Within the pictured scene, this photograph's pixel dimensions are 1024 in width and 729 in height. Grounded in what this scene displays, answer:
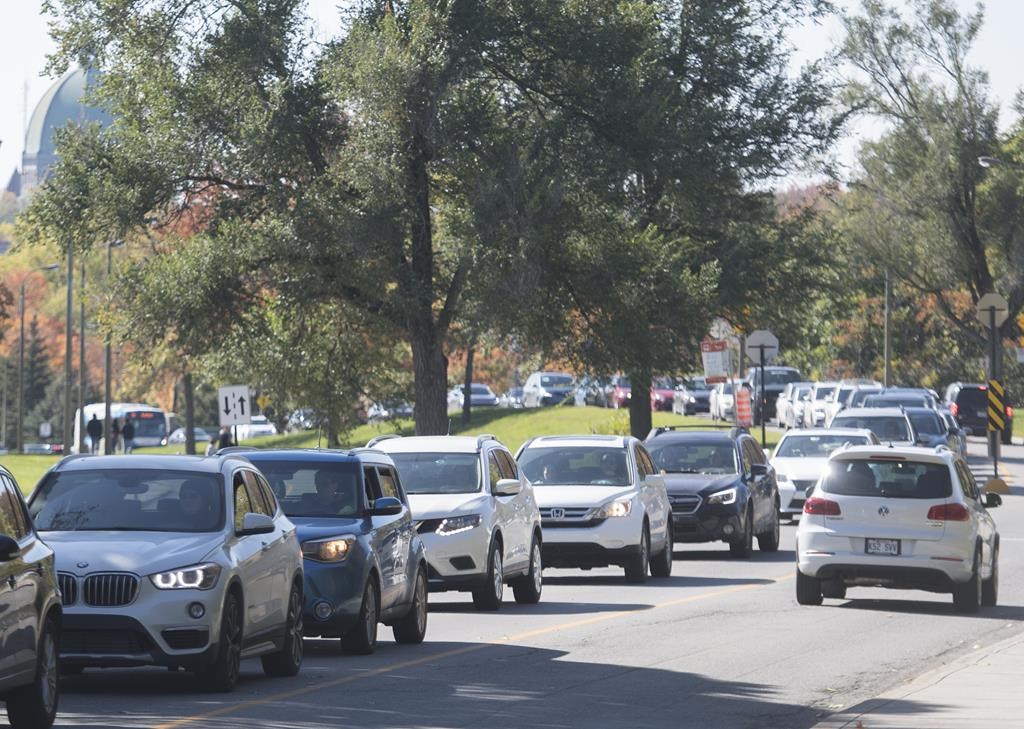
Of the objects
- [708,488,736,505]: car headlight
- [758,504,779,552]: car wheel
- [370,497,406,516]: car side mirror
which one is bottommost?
[758,504,779,552]: car wheel

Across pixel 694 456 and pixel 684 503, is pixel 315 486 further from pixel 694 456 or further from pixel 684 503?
pixel 694 456

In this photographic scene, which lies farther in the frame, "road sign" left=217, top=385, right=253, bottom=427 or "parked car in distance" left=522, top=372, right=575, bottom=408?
"parked car in distance" left=522, top=372, right=575, bottom=408

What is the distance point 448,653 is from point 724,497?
1213 cm

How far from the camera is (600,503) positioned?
74.7ft

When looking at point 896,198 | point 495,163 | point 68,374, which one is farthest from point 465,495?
point 896,198

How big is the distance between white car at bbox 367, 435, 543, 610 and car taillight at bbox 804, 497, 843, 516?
291 centimetres

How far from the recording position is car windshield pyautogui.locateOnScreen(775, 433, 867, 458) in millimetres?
35625

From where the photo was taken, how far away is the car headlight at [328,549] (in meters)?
14.9

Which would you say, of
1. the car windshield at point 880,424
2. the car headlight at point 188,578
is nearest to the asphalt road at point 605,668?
the car headlight at point 188,578

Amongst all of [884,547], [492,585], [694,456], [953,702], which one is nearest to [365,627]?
[492,585]

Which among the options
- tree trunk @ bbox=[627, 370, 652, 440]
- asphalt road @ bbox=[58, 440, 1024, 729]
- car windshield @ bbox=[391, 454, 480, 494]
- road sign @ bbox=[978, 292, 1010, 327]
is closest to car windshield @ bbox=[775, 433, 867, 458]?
road sign @ bbox=[978, 292, 1010, 327]

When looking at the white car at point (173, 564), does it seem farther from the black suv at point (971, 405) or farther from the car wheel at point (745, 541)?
the black suv at point (971, 405)

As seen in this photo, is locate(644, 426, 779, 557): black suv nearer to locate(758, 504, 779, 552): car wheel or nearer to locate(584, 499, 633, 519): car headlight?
locate(758, 504, 779, 552): car wheel

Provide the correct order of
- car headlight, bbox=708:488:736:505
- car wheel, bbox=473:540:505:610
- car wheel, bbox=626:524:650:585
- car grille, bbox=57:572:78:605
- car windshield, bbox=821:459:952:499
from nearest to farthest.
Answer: car grille, bbox=57:572:78:605 < car wheel, bbox=473:540:505:610 < car windshield, bbox=821:459:952:499 < car wheel, bbox=626:524:650:585 < car headlight, bbox=708:488:736:505
